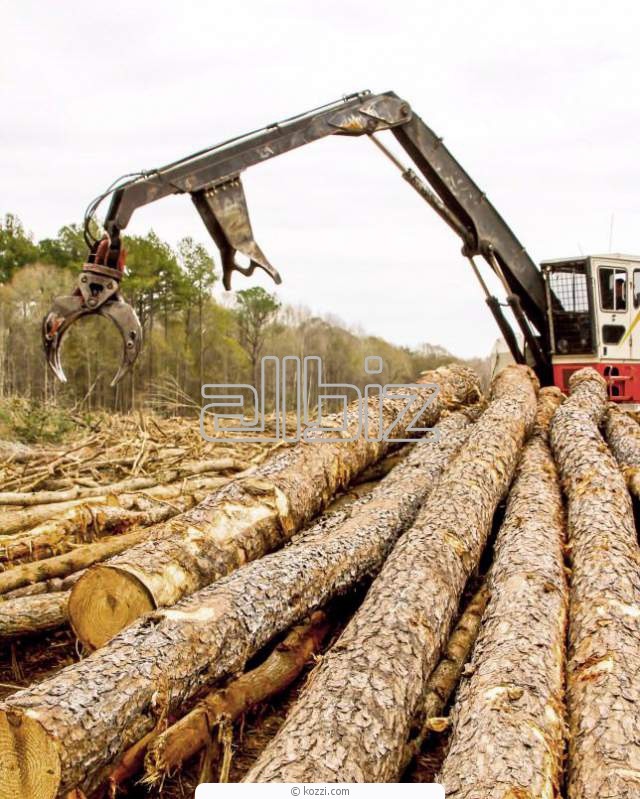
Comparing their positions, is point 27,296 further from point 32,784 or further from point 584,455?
point 32,784

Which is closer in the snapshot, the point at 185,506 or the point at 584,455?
the point at 584,455

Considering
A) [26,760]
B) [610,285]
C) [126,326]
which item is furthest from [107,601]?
[610,285]

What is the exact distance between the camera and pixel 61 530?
543cm

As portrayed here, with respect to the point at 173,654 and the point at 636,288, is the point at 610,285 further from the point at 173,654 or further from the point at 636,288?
the point at 173,654

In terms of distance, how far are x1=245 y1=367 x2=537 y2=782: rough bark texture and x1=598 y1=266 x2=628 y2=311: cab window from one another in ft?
13.6

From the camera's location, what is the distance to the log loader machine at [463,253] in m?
5.19

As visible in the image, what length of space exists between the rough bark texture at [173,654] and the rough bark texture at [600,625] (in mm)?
1239

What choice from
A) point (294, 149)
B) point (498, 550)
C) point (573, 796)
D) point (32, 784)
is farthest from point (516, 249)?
point (32, 784)

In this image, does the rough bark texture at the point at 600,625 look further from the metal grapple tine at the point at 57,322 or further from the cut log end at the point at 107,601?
the metal grapple tine at the point at 57,322

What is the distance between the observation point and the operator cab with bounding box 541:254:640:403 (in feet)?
29.1

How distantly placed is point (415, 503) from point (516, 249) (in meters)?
4.36

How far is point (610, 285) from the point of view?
29.2ft

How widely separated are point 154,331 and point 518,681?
24001 mm

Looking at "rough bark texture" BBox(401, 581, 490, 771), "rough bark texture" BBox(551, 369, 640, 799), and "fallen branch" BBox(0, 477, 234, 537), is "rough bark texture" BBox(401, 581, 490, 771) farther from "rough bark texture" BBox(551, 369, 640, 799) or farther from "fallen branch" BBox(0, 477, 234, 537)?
"fallen branch" BBox(0, 477, 234, 537)
